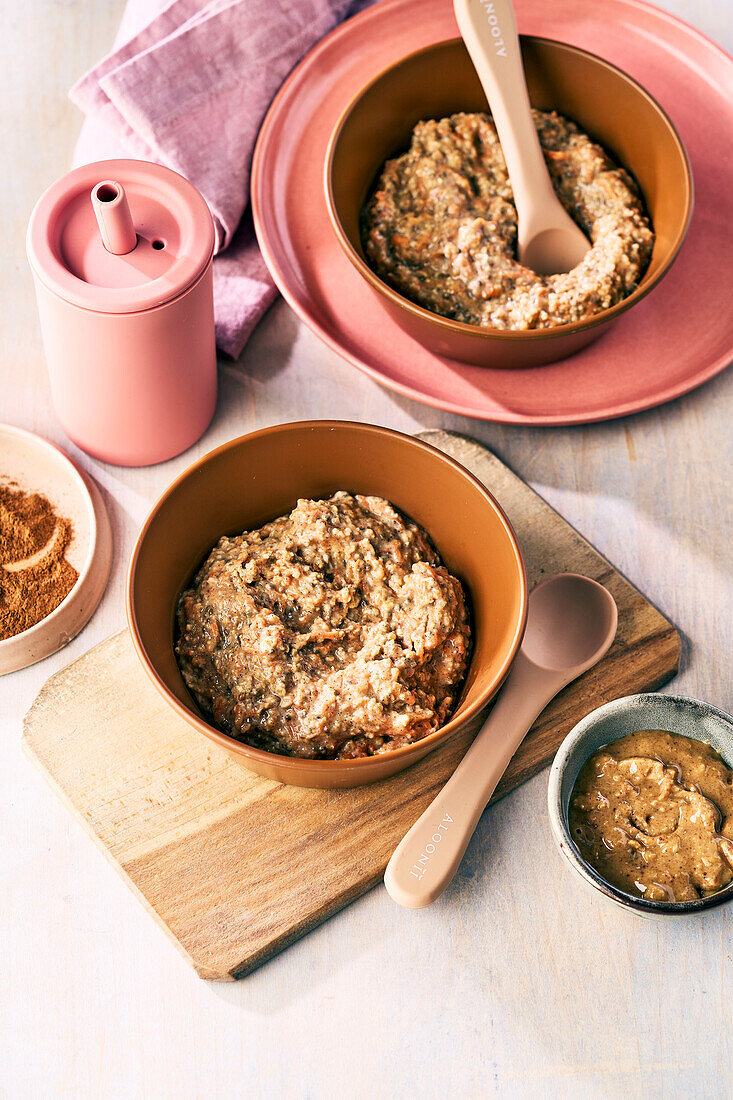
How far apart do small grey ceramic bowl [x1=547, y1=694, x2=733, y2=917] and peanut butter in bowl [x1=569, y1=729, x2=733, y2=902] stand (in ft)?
0.04

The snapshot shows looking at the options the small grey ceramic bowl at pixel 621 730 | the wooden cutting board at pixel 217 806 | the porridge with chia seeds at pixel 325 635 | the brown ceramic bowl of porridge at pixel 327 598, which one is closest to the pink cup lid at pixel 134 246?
the brown ceramic bowl of porridge at pixel 327 598

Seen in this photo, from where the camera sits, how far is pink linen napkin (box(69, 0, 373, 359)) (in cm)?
163

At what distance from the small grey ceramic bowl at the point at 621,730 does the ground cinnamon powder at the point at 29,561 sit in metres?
0.70

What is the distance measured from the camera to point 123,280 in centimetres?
129

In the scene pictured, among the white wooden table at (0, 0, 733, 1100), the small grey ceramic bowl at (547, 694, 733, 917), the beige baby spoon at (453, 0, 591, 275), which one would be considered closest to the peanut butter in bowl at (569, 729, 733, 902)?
the small grey ceramic bowl at (547, 694, 733, 917)

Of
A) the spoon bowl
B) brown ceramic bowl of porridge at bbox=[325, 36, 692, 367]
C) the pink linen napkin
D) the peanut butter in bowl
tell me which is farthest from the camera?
the pink linen napkin

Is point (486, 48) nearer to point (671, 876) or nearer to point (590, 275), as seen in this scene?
point (590, 275)

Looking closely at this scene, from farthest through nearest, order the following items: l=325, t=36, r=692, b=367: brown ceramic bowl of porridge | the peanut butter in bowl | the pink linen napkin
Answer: the pink linen napkin → l=325, t=36, r=692, b=367: brown ceramic bowl of porridge → the peanut butter in bowl

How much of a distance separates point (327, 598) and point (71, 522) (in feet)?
1.41

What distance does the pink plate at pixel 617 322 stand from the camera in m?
1.57

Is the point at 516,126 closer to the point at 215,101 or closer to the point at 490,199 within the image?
the point at 490,199

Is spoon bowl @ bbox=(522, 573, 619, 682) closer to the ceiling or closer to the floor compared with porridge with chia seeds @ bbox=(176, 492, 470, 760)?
closer to the floor

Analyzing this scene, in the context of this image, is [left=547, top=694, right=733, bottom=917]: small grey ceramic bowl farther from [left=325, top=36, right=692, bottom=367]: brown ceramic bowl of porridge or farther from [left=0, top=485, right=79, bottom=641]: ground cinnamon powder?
[left=0, top=485, right=79, bottom=641]: ground cinnamon powder

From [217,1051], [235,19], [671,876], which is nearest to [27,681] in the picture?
[217,1051]
